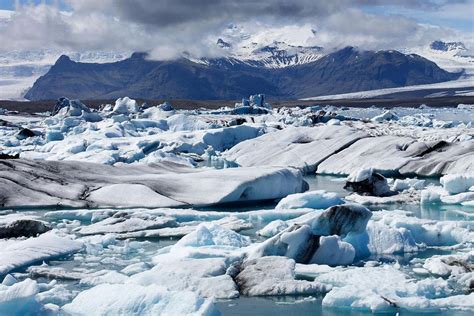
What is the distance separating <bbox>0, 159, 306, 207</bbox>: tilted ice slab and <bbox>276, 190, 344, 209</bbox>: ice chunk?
1.31m

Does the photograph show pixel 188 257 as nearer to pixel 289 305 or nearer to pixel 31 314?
pixel 289 305

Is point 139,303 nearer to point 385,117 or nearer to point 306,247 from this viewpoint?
point 306,247

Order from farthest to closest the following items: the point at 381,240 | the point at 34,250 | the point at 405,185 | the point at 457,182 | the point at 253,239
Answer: the point at 405,185, the point at 457,182, the point at 253,239, the point at 381,240, the point at 34,250

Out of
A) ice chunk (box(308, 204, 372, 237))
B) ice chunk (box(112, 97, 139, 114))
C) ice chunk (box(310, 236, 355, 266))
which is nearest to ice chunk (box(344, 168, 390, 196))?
ice chunk (box(308, 204, 372, 237))

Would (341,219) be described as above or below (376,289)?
above

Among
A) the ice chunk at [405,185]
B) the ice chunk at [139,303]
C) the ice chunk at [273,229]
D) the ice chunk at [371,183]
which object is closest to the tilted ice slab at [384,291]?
the ice chunk at [139,303]

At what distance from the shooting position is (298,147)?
21.2 metres

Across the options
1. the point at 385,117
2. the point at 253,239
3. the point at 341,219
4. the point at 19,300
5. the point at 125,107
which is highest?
the point at 125,107

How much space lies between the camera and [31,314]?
19.8 feet

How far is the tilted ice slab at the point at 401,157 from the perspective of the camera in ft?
58.9

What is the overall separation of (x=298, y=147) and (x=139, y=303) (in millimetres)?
15504

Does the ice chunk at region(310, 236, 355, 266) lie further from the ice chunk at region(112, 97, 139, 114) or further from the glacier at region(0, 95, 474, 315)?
the ice chunk at region(112, 97, 139, 114)

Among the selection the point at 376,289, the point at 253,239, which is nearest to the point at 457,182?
the point at 253,239

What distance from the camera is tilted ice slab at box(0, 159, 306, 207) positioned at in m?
13.0
